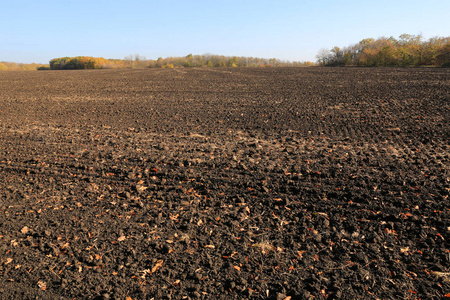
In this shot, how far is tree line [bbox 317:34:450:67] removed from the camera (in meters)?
38.0

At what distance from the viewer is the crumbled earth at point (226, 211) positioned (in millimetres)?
3544

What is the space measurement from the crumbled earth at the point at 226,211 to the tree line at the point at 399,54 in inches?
1389

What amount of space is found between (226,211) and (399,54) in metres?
45.7

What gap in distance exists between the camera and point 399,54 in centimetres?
4103

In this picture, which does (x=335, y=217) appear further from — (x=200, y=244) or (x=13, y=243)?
(x=13, y=243)

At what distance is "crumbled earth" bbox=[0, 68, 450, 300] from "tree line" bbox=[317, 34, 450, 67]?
35.3 meters

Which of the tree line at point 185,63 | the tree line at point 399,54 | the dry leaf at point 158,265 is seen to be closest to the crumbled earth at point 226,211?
the dry leaf at point 158,265

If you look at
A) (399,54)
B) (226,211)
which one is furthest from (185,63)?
(226,211)

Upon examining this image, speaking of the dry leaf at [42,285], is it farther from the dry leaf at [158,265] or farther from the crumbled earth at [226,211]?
the dry leaf at [158,265]

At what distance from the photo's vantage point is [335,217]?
481 cm

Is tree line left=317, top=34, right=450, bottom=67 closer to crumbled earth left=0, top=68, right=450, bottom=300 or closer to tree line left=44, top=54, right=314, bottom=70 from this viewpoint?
tree line left=44, top=54, right=314, bottom=70

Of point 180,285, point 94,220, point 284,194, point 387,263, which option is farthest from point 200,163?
point 387,263

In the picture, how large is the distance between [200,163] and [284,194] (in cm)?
233

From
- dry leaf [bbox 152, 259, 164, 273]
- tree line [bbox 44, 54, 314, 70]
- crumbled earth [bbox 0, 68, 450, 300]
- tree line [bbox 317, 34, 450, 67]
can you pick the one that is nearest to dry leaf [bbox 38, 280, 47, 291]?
crumbled earth [bbox 0, 68, 450, 300]
